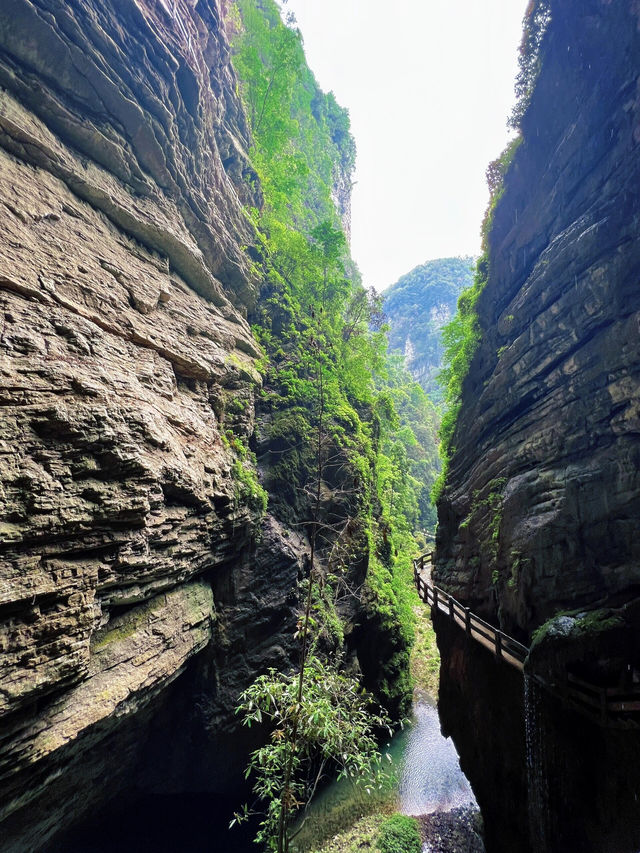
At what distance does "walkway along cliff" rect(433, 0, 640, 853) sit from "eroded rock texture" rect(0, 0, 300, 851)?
521cm

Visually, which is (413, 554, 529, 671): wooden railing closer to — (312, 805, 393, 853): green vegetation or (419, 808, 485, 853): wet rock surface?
(419, 808, 485, 853): wet rock surface

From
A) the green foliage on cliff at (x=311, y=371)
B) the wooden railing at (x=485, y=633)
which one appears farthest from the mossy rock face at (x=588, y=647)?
the green foliage on cliff at (x=311, y=371)

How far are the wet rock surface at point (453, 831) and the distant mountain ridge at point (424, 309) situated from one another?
2326 inches

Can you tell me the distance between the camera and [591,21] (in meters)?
8.09

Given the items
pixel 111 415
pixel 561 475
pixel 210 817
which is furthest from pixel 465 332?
pixel 210 817

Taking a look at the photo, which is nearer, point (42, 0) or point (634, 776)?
point (634, 776)

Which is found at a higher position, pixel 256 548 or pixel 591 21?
pixel 591 21

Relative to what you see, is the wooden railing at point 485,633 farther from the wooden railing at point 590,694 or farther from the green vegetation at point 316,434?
the green vegetation at point 316,434

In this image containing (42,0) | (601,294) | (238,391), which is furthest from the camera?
(238,391)

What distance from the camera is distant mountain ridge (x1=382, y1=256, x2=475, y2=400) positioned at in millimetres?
70375

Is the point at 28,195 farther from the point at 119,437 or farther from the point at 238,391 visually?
the point at 238,391

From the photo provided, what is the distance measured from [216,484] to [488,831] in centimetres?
997

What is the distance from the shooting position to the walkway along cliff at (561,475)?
5738 millimetres

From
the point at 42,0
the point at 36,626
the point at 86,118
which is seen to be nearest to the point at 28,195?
the point at 86,118
